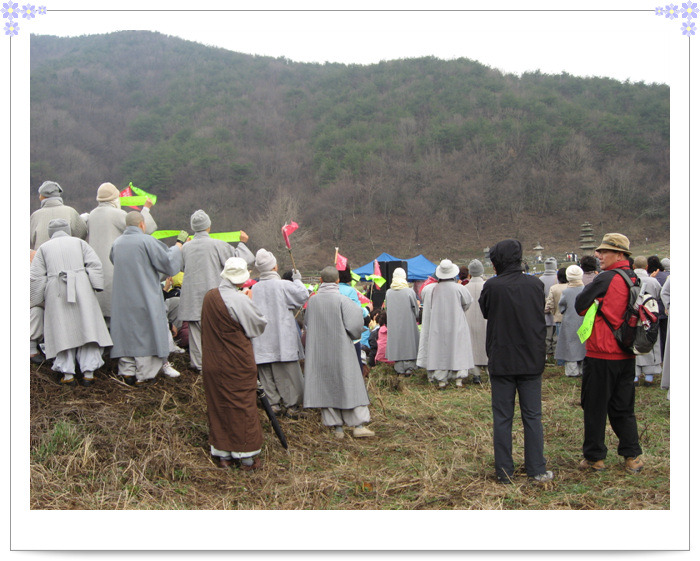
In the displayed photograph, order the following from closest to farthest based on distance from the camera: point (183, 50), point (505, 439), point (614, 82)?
1. point (505, 439)
2. point (614, 82)
3. point (183, 50)

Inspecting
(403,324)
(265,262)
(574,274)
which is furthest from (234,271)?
(403,324)

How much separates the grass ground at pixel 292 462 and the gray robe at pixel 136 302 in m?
0.42

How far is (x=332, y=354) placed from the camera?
6688mm

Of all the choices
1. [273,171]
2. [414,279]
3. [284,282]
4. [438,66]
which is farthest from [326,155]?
[284,282]

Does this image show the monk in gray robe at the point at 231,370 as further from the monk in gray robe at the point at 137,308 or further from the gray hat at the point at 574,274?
the gray hat at the point at 574,274

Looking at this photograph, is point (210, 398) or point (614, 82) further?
point (614, 82)

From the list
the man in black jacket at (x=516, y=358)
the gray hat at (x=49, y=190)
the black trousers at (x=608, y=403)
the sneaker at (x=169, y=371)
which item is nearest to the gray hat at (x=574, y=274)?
the black trousers at (x=608, y=403)

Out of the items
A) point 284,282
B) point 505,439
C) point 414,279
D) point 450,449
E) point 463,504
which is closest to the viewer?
point 463,504

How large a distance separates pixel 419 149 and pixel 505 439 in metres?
60.8

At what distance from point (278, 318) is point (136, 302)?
1.48m

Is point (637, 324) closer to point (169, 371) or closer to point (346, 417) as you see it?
point (346, 417)

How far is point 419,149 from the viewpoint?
209 ft

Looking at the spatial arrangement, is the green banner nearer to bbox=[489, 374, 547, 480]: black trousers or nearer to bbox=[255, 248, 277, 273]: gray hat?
bbox=[489, 374, 547, 480]: black trousers

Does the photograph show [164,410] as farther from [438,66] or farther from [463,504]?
[438,66]
